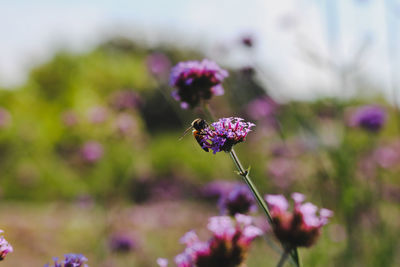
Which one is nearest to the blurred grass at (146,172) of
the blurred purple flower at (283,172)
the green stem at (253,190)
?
the blurred purple flower at (283,172)

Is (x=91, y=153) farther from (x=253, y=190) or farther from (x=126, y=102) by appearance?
(x=253, y=190)

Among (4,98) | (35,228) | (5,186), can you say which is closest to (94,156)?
(35,228)

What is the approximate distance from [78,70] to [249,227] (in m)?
9.82

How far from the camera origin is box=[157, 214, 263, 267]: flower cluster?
1010mm

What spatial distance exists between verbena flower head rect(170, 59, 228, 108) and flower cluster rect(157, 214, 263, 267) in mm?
517

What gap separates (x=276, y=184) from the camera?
3508mm

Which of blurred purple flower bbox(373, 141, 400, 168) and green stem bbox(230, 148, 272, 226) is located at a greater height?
blurred purple flower bbox(373, 141, 400, 168)

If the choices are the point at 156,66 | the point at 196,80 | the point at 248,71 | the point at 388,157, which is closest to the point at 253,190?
the point at 196,80

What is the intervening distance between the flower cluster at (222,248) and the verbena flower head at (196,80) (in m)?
0.52

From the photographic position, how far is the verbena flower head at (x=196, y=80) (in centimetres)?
141

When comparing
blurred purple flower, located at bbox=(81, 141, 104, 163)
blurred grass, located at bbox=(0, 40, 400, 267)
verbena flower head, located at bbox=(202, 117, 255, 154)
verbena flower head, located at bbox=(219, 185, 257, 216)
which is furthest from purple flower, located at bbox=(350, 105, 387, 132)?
blurred purple flower, located at bbox=(81, 141, 104, 163)

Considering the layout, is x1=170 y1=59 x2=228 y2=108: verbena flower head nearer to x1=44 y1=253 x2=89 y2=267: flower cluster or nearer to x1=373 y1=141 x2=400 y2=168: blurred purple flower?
x1=44 y1=253 x2=89 y2=267: flower cluster

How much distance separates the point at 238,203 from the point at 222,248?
39 cm

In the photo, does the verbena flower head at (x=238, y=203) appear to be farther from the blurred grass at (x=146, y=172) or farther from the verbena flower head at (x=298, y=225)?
the verbena flower head at (x=298, y=225)
